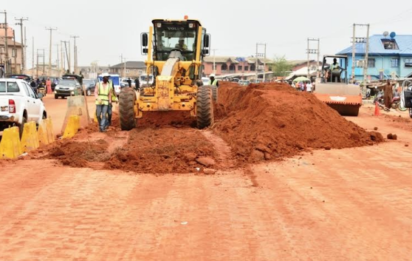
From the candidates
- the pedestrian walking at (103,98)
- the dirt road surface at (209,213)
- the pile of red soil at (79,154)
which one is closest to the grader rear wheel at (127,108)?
the pedestrian walking at (103,98)

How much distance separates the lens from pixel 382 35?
77688 mm

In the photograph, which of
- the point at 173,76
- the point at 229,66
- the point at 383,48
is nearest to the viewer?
the point at 173,76

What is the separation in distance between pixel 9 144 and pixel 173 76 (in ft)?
21.0

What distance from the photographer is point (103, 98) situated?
1686 cm

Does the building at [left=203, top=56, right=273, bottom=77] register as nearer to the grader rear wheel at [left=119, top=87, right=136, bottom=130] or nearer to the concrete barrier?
the grader rear wheel at [left=119, top=87, right=136, bottom=130]

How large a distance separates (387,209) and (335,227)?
4.21ft

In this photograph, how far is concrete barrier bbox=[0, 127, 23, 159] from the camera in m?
11.9

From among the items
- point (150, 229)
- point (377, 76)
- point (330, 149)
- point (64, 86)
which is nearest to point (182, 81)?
point (330, 149)

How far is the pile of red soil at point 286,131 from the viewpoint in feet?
41.2

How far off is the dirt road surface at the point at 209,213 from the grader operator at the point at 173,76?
19.6 ft

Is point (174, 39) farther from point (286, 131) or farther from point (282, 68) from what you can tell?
point (282, 68)

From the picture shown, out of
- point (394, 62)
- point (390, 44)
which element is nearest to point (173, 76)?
point (394, 62)

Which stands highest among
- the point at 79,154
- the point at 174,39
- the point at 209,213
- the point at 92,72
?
the point at 92,72

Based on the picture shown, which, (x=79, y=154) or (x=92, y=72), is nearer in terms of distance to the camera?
(x=79, y=154)
